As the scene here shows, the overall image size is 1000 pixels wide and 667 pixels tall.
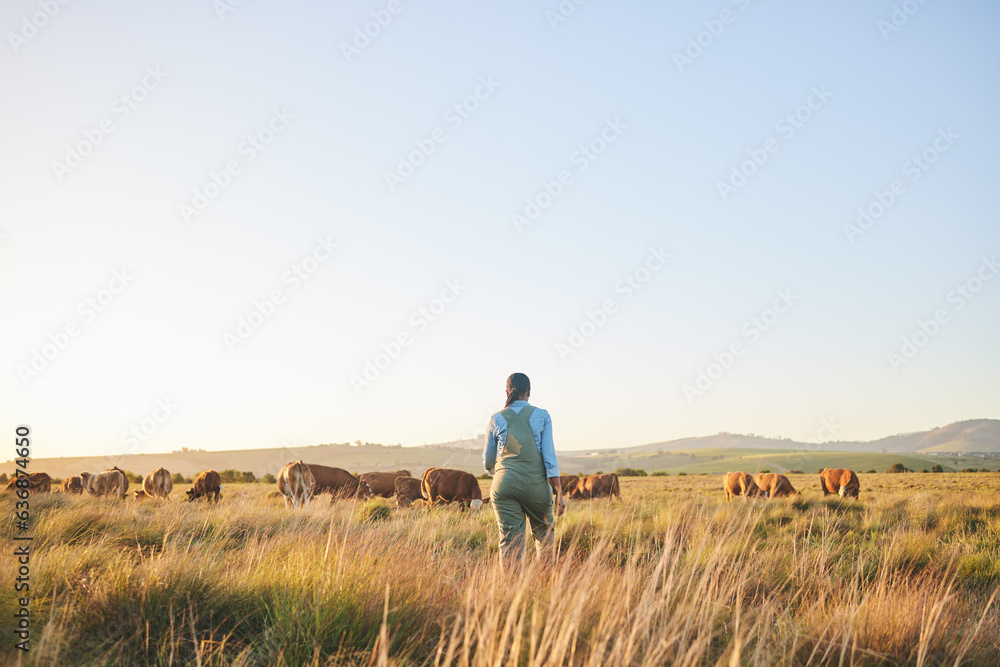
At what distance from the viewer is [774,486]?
23766 millimetres

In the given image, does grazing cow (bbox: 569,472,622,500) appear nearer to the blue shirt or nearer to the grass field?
the blue shirt

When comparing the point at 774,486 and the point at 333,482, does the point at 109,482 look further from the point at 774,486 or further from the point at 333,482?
the point at 774,486

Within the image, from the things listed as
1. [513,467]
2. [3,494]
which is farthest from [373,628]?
[3,494]

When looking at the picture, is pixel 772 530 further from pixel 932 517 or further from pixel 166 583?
pixel 166 583

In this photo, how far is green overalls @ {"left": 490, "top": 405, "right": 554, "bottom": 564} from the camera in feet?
19.1

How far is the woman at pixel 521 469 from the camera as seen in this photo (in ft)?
19.2

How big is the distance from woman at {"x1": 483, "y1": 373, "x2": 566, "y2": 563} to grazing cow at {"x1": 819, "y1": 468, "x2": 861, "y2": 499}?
75.8 ft

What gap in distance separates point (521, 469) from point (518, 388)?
0.88m

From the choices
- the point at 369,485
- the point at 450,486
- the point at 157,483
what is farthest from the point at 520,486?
the point at 157,483

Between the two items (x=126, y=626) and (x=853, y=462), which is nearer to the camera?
(x=126, y=626)

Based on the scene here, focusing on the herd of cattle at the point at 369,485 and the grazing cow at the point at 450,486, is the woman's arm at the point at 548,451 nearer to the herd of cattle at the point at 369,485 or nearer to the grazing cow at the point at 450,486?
the herd of cattle at the point at 369,485

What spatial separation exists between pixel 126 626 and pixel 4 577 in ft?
4.88

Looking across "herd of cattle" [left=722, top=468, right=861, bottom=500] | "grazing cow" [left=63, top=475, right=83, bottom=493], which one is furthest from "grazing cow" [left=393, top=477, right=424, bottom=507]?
"grazing cow" [left=63, top=475, right=83, bottom=493]

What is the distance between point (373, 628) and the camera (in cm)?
314
